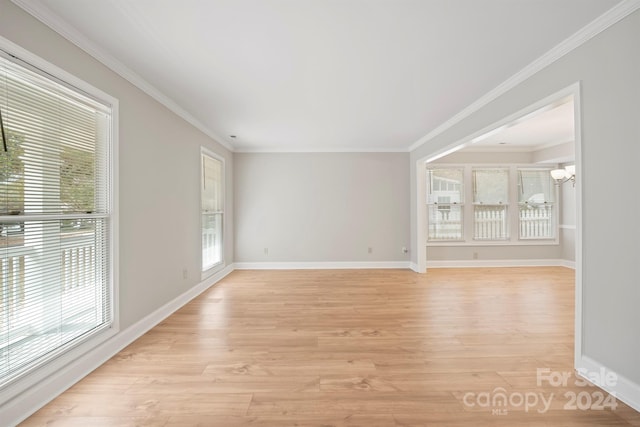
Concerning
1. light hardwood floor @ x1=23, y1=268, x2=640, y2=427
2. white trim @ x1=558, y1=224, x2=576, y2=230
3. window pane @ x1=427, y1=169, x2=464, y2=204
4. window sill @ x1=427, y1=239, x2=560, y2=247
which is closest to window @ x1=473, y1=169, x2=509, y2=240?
window sill @ x1=427, y1=239, x2=560, y2=247

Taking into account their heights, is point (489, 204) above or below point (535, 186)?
below

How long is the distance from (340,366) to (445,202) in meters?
4.97

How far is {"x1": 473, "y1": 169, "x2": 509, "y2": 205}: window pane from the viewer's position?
20.1 feet

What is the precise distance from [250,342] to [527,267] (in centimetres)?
606

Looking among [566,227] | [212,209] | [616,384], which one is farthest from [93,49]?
[566,227]

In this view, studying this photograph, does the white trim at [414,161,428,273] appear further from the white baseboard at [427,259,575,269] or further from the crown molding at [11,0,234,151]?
the crown molding at [11,0,234,151]

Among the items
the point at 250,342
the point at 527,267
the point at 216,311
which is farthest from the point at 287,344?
the point at 527,267

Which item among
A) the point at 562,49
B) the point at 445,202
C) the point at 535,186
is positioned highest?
the point at 562,49

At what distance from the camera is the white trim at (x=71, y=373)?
5.32 ft

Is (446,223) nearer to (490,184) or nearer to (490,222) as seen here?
(490,222)

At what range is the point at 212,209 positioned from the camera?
4973 mm

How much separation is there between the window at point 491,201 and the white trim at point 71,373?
6.15m

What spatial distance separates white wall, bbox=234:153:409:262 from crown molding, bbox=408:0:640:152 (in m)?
2.47

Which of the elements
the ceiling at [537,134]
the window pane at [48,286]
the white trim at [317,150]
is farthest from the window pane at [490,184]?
the window pane at [48,286]
